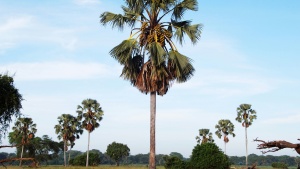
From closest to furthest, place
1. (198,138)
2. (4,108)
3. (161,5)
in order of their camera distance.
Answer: (161,5)
(4,108)
(198,138)

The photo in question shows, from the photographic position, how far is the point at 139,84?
1934 centimetres

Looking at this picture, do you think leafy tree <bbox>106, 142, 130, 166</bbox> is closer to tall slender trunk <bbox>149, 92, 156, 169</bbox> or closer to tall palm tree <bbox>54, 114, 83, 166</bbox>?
tall palm tree <bbox>54, 114, 83, 166</bbox>

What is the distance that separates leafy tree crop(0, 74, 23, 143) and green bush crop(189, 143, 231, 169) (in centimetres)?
3239

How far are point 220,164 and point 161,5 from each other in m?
39.2

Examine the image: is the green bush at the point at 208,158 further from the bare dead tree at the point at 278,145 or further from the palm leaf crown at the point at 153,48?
the bare dead tree at the point at 278,145

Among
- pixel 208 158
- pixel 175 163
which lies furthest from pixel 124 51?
pixel 175 163

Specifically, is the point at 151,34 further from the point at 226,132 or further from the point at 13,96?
the point at 226,132

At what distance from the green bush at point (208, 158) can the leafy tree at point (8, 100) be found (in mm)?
32394

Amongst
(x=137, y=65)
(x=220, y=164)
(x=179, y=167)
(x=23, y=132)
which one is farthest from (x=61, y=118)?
(x=137, y=65)

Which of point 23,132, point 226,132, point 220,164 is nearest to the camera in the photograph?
point 220,164

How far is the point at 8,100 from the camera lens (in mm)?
27234

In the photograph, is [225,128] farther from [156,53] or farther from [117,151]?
[156,53]

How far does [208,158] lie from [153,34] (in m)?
37.7

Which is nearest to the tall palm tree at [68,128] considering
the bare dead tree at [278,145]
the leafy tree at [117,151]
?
the leafy tree at [117,151]
